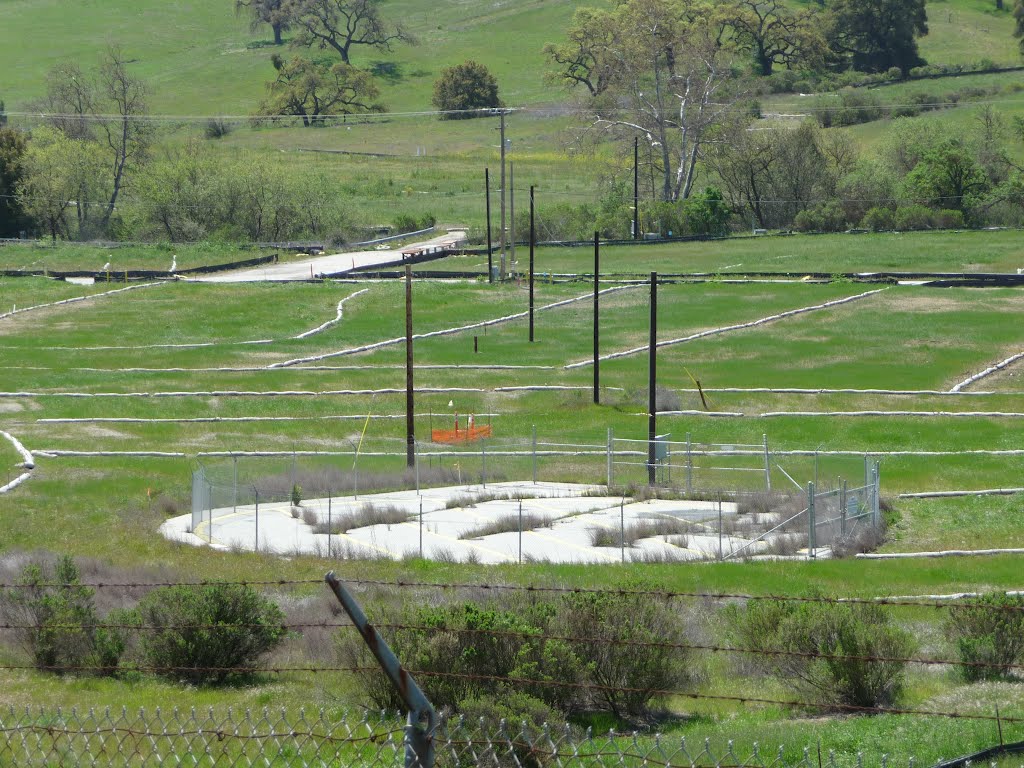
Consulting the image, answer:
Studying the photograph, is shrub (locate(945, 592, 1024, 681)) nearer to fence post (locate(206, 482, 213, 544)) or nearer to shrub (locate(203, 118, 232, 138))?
fence post (locate(206, 482, 213, 544))

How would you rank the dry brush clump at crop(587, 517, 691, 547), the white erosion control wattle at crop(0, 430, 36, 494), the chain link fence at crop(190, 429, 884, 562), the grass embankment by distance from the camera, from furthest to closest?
the white erosion control wattle at crop(0, 430, 36, 494)
the dry brush clump at crop(587, 517, 691, 547)
the chain link fence at crop(190, 429, 884, 562)
the grass embankment

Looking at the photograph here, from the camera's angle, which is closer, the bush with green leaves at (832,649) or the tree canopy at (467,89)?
the bush with green leaves at (832,649)

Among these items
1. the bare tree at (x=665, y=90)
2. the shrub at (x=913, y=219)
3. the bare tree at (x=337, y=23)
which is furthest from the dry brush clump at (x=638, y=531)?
the bare tree at (x=337, y=23)

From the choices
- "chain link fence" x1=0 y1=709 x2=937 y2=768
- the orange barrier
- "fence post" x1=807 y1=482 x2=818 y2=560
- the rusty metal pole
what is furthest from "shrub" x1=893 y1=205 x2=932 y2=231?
the rusty metal pole

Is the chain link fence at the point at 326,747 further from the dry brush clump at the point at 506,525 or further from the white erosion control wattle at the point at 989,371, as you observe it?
the white erosion control wattle at the point at 989,371

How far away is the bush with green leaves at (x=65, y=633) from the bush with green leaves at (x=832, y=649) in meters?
6.70

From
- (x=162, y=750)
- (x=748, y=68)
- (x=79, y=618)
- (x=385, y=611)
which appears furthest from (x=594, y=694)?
(x=748, y=68)

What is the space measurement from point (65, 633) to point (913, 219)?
3593 inches

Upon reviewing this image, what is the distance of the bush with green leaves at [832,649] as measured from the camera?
12.8 meters

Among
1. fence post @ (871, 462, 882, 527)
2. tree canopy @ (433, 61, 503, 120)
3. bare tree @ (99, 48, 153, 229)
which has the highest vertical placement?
tree canopy @ (433, 61, 503, 120)

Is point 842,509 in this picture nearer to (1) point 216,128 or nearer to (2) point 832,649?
(2) point 832,649

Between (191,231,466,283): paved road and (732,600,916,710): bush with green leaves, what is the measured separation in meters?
69.1

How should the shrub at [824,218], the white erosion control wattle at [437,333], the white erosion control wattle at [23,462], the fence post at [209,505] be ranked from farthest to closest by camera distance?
the shrub at [824,218] → the white erosion control wattle at [437,333] → the white erosion control wattle at [23,462] → the fence post at [209,505]

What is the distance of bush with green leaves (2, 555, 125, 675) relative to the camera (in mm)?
14680
